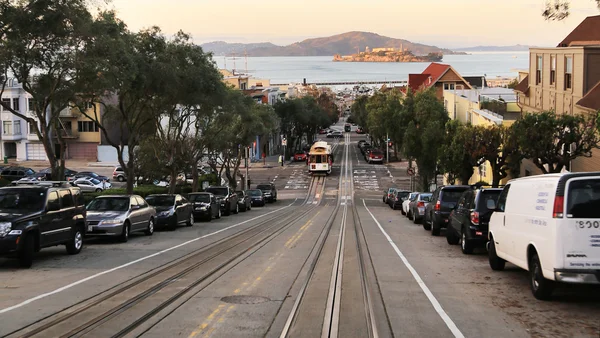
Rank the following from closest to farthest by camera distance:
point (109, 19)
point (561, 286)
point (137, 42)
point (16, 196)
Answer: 1. point (561, 286)
2. point (16, 196)
3. point (109, 19)
4. point (137, 42)

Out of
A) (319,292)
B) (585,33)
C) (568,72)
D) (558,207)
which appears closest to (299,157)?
(585,33)

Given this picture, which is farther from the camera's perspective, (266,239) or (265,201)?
(265,201)

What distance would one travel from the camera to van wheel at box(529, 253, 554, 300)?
11.7m

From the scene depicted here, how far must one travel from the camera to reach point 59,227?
1770cm

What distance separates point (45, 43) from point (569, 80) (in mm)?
23308

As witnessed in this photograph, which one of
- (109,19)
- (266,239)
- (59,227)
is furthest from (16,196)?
(109,19)

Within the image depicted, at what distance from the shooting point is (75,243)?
1875cm

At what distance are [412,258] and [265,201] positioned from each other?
41.9 metres

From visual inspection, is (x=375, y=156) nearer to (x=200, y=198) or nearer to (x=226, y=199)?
(x=226, y=199)

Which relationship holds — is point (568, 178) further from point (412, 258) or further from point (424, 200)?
point (424, 200)

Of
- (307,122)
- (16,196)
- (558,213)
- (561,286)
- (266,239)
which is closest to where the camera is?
(558,213)

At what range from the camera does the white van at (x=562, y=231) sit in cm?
1087

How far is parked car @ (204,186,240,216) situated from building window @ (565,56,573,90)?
1888 centimetres

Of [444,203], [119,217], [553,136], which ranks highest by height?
[553,136]
